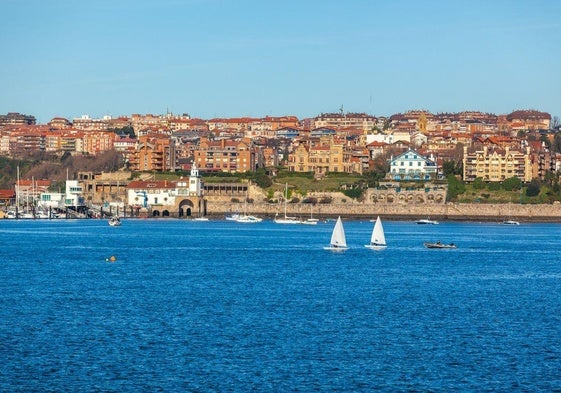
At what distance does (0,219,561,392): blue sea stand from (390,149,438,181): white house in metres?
71.1

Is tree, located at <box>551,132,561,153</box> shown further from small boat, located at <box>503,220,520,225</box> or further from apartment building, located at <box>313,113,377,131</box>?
→ small boat, located at <box>503,220,520,225</box>

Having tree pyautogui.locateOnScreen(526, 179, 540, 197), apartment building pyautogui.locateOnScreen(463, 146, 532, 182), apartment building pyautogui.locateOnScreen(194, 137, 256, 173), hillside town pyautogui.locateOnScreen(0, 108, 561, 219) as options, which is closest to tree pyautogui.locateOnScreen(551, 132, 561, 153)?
hillside town pyautogui.locateOnScreen(0, 108, 561, 219)

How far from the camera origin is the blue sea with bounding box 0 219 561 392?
77.3 feet

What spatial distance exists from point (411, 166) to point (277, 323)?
3968 inches

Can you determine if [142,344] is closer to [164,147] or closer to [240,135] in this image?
[164,147]

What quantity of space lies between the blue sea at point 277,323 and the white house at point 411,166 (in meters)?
71.1

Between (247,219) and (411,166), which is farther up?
(411,166)

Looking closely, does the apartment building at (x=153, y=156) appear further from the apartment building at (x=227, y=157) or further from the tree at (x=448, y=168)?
the tree at (x=448, y=168)

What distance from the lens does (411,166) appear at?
427ft

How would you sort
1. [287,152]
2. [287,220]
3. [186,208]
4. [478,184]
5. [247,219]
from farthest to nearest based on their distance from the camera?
[287,152] → [478,184] → [186,208] → [247,219] → [287,220]

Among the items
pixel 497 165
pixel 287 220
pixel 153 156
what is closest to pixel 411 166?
pixel 497 165

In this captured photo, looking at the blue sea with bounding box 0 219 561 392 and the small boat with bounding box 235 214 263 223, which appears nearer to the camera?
the blue sea with bounding box 0 219 561 392

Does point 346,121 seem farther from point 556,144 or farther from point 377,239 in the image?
point 377,239

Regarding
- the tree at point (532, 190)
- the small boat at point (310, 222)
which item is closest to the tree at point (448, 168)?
the tree at point (532, 190)
